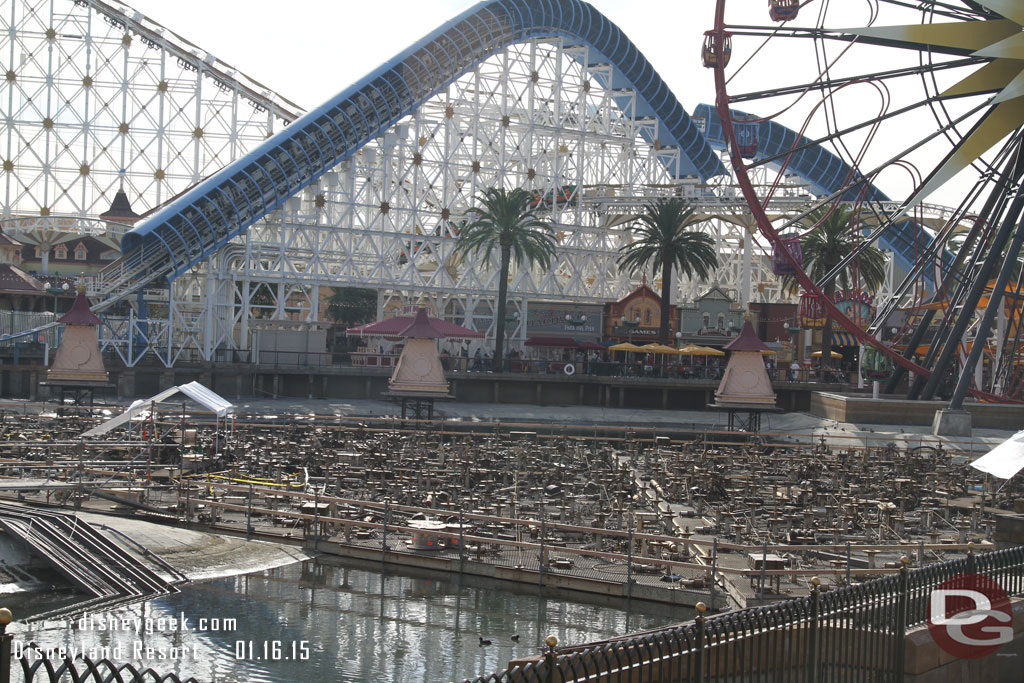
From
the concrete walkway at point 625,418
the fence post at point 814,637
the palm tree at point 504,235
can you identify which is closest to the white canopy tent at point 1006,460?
the fence post at point 814,637

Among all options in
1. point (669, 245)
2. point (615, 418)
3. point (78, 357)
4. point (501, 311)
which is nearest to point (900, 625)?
point (78, 357)

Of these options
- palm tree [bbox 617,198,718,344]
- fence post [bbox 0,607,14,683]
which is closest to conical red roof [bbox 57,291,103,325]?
Answer: palm tree [bbox 617,198,718,344]

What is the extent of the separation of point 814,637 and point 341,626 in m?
9.86

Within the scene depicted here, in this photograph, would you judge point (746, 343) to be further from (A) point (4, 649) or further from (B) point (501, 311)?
(A) point (4, 649)

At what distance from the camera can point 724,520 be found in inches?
1040

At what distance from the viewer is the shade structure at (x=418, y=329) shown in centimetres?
4569

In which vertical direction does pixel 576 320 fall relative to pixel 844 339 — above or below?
above

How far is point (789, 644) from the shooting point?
11.6 metres

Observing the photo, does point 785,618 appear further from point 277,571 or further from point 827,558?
point 277,571

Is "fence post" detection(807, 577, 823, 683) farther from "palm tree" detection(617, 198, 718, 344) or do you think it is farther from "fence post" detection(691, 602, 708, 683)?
"palm tree" detection(617, 198, 718, 344)

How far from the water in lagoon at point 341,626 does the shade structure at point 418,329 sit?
889 inches

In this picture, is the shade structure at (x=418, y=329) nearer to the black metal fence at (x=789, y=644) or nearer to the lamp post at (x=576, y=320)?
the lamp post at (x=576, y=320)

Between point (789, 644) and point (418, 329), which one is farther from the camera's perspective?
point (418, 329)

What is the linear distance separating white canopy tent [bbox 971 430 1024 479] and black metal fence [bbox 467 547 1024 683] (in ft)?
10.7
